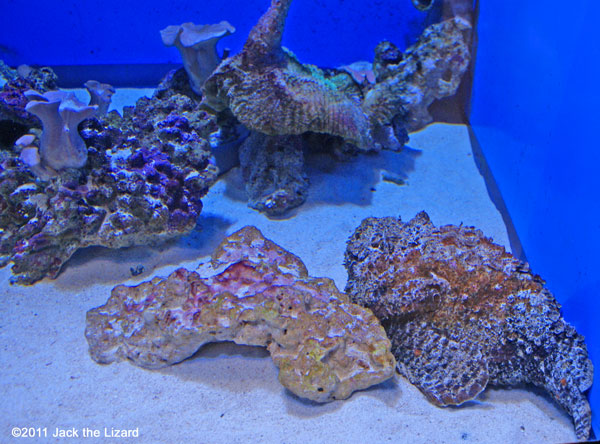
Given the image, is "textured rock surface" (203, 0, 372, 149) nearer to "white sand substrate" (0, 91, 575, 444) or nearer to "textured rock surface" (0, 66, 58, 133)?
"white sand substrate" (0, 91, 575, 444)

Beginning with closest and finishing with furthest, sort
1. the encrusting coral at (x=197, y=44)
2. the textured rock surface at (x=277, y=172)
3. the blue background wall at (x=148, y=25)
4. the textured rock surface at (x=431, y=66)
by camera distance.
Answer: the textured rock surface at (x=277, y=172) → the encrusting coral at (x=197, y=44) → the textured rock surface at (x=431, y=66) → the blue background wall at (x=148, y=25)

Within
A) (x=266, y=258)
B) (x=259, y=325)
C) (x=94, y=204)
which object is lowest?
(x=259, y=325)

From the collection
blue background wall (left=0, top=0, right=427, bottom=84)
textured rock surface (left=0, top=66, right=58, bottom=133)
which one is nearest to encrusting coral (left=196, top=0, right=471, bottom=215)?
blue background wall (left=0, top=0, right=427, bottom=84)

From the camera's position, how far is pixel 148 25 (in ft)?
17.9

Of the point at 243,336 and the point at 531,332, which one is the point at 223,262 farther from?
the point at 531,332

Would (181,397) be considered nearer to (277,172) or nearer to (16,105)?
(277,172)

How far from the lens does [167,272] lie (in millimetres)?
3303

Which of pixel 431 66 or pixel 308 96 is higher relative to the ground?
pixel 431 66

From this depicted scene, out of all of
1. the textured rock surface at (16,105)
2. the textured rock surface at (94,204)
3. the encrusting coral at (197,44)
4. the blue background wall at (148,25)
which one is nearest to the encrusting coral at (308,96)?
the blue background wall at (148,25)

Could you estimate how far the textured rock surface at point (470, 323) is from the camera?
2254 mm

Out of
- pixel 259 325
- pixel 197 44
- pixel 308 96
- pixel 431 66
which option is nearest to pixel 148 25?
pixel 197 44

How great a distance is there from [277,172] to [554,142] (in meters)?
2.29

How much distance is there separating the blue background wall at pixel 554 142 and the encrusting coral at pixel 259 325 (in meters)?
1.17

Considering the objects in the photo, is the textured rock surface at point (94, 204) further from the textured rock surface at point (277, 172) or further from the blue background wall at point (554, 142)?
the blue background wall at point (554, 142)
